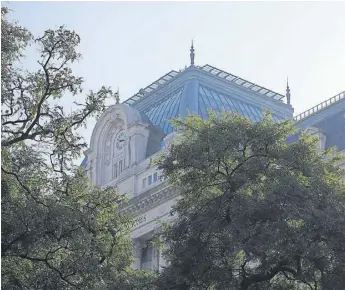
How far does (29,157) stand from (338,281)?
10.6 m

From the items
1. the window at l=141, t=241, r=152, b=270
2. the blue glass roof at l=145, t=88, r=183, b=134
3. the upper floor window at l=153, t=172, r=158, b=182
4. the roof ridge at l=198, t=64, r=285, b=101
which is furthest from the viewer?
the roof ridge at l=198, t=64, r=285, b=101

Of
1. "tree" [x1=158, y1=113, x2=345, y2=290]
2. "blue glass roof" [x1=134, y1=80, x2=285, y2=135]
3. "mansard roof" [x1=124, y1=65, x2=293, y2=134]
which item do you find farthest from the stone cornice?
"tree" [x1=158, y1=113, x2=345, y2=290]

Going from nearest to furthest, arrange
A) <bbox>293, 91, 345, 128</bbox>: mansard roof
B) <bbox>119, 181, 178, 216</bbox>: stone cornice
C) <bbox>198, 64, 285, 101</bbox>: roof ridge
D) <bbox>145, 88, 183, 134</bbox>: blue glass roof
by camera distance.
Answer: <bbox>293, 91, 345, 128</bbox>: mansard roof < <bbox>119, 181, 178, 216</bbox>: stone cornice < <bbox>145, 88, 183, 134</bbox>: blue glass roof < <bbox>198, 64, 285, 101</bbox>: roof ridge

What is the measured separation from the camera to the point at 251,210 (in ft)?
87.4

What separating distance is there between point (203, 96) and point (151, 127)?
538 centimetres

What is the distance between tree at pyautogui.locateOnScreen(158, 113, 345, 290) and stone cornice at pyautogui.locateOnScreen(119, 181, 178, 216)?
112ft

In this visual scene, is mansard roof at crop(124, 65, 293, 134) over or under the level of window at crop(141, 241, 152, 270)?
over

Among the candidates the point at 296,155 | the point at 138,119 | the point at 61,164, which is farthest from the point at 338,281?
the point at 138,119

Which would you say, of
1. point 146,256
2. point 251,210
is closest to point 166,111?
point 146,256

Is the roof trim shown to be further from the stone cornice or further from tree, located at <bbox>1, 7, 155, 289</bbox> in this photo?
tree, located at <bbox>1, 7, 155, 289</bbox>

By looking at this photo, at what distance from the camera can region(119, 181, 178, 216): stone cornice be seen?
212 feet

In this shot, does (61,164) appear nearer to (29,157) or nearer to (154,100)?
(29,157)

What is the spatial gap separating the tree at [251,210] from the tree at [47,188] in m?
3.13

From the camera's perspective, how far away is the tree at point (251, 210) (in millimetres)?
26312
